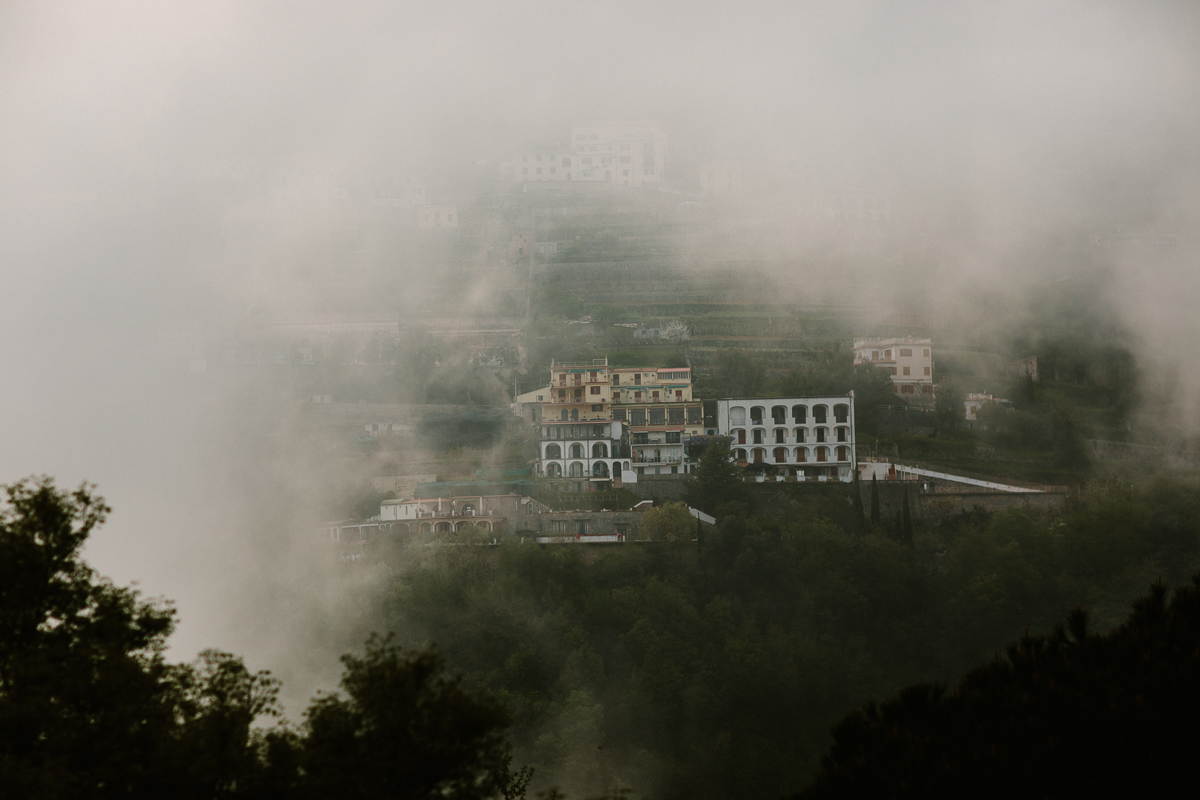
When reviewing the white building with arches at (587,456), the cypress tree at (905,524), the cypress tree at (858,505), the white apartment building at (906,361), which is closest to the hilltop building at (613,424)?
the white building with arches at (587,456)

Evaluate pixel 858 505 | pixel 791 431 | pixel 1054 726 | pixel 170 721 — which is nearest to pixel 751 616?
pixel 858 505

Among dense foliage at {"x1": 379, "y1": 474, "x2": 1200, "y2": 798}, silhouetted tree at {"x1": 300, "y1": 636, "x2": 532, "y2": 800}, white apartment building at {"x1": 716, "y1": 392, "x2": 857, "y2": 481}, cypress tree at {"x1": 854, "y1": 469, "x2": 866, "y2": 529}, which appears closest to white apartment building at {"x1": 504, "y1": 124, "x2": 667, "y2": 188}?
white apartment building at {"x1": 716, "y1": 392, "x2": 857, "y2": 481}

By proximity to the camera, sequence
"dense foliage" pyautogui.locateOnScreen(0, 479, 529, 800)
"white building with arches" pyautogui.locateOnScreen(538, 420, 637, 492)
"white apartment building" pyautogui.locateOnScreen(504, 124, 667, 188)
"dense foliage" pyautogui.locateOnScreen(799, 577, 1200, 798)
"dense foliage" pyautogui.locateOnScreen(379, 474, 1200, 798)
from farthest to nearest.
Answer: "white apartment building" pyautogui.locateOnScreen(504, 124, 667, 188)
"white building with arches" pyautogui.locateOnScreen(538, 420, 637, 492)
"dense foliage" pyautogui.locateOnScreen(379, 474, 1200, 798)
"dense foliage" pyautogui.locateOnScreen(0, 479, 529, 800)
"dense foliage" pyautogui.locateOnScreen(799, 577, 1200, 798)

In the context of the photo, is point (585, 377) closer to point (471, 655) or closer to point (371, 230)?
point (471, 655)

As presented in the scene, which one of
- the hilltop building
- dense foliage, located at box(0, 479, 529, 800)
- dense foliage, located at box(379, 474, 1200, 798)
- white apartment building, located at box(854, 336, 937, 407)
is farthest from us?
white apartment building, located at box(854, 336, 937, 407)

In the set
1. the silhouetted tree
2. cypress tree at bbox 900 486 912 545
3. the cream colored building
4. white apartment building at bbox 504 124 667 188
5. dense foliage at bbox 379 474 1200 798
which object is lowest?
dense foliage at bbox 379 474 1200 798

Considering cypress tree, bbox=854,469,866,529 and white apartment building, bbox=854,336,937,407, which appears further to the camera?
white apartment building, bbox=854,336,937,407

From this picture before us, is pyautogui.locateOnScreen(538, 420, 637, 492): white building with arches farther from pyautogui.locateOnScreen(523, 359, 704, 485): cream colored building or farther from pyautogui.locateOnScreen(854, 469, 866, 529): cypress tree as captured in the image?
pyautogui.locateOnScreen(854, 469, 866, 529): cypress tree
